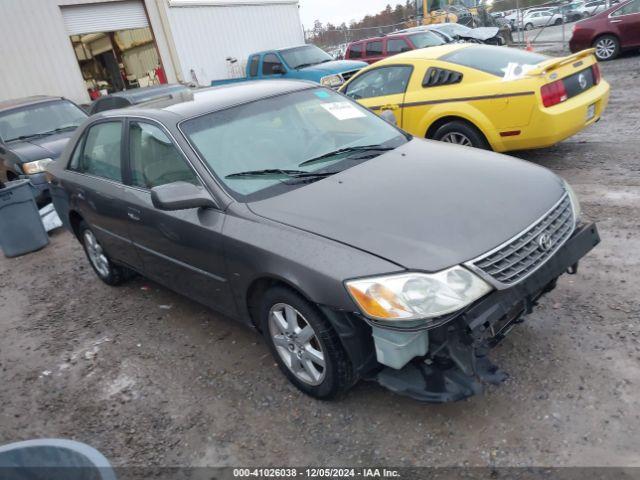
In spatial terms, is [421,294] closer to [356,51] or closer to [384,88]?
[384,88]

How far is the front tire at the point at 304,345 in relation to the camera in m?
2.69

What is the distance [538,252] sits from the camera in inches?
104

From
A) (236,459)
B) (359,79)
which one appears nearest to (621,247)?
(236,459)

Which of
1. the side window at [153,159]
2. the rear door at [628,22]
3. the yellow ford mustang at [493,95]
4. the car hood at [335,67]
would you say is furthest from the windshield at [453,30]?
the side window at [153,159]

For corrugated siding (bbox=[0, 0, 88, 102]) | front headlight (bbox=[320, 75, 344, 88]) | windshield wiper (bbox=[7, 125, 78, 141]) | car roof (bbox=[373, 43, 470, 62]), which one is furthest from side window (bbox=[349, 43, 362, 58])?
windshield wiper (bbox=[7, 125, 78, 141])

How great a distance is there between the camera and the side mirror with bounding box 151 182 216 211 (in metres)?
3.03

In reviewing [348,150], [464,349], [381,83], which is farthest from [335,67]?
[464,349]

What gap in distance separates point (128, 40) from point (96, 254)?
638 inches

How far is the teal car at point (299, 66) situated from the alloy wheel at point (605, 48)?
6293 mm

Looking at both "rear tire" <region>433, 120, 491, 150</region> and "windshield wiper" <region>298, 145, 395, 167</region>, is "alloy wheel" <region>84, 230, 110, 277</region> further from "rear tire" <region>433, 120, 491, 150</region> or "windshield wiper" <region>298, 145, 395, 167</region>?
"rear tire" <region>433, 120, 491, 150</region>

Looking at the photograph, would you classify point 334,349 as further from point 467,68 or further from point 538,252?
point 467,68

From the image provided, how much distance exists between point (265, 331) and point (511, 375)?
145 cm

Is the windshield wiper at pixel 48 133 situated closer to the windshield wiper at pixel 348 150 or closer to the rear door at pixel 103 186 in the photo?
the rear door at pixel 103 186

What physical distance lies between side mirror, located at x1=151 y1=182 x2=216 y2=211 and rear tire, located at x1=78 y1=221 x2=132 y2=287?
2103 millimetres
